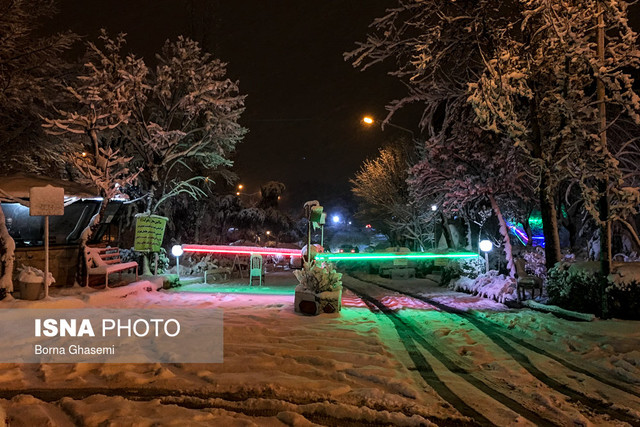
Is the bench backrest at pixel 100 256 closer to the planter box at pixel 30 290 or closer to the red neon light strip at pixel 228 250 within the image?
the red neon light strip at pixel 228 250

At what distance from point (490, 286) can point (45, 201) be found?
1282 centimetres

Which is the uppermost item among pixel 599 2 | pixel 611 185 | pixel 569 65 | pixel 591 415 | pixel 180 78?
pixel 180 78

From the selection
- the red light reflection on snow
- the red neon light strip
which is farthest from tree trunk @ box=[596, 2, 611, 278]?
the red neon light strip

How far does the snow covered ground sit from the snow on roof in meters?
3.44

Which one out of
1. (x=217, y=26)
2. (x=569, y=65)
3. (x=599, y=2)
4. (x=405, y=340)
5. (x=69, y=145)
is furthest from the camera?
(x=217, y=26)

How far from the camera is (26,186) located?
36.6 feet

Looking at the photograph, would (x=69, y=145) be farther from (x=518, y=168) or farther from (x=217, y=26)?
(x=518, y=168)

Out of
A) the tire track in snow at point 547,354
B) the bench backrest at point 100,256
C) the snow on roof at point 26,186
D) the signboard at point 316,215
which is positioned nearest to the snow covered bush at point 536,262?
the tire track in snow at point 547,354

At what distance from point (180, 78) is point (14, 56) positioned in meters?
5.57

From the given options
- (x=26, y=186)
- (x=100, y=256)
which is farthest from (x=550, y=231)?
(x=26, y=186)

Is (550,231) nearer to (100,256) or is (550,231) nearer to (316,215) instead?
(316,215)

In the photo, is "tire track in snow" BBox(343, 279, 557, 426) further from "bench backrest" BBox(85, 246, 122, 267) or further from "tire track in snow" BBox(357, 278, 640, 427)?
"bench backrest" BBox(85, 246, 122, 267)

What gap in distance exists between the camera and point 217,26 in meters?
25.0

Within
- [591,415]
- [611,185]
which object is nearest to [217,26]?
[611,185]
